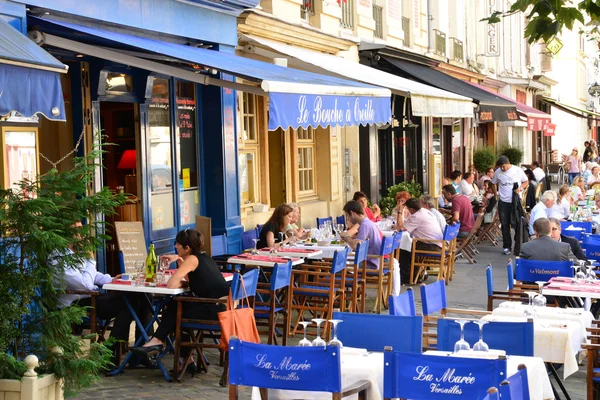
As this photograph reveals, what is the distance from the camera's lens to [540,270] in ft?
33.2

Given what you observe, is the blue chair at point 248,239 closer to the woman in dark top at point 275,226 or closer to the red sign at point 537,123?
the woman in dark top at point 275,226

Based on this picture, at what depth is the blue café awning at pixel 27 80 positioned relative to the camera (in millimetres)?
6711

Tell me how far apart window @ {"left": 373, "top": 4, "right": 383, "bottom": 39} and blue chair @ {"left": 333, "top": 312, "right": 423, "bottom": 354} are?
50.2 ft

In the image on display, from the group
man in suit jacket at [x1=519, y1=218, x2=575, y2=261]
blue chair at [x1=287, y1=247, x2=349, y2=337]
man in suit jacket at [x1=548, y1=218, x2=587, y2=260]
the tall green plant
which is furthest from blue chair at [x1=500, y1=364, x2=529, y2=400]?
man in suit jacket at [x1=548, y1=218, x2=587, y2=260]

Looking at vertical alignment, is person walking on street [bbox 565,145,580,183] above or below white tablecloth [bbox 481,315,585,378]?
above

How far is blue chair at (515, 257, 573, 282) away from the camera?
392 inches

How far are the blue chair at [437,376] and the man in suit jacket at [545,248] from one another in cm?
516

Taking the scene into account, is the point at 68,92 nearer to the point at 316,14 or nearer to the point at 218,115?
the point at 218,115

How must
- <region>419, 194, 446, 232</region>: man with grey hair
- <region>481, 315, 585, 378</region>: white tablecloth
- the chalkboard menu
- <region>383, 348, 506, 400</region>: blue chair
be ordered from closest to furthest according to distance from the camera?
1. <region>383, 348, 506, 400</region>: blue chair
2. <region>481, 315, 585, 378</region>: white tablecloth
3. the chalkboard menu
4. <region>419, 194, 446, 232</region>: man with grey hair

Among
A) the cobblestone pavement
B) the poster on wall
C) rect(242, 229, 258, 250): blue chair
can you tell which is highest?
the poster on wall

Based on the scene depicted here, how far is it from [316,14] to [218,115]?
485 centimetres

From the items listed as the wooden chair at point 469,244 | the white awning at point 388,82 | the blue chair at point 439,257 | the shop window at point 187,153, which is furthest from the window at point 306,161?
the shop window at point 187,153

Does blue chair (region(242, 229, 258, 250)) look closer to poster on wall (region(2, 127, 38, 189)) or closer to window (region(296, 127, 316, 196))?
window (region(296, 127, 316, 196))

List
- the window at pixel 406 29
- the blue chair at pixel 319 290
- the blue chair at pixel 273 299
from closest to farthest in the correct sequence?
the blue chair at pixel 273 299 < the blue chair at pixel 319 290 < the window at pixel 406 29
